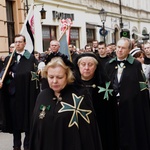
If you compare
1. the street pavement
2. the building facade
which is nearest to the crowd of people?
the street pavement

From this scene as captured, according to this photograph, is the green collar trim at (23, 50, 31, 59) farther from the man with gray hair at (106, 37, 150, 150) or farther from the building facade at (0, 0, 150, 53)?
the building facade at (0, 0, 150, 53)

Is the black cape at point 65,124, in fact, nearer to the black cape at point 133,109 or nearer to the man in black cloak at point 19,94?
the black cape at point 133,109

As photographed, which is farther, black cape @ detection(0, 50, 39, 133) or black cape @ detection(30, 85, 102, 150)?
black cape @ detection(0, 50, 39, 133)

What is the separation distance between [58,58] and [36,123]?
64 cm

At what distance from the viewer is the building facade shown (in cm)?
1777

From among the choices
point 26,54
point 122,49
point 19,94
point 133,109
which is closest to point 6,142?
point 19,94

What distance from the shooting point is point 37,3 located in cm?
2089

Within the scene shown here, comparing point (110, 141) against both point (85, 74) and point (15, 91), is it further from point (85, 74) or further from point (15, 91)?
point (15, 91)

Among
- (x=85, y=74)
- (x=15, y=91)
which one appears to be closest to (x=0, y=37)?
(x=15, y=91)

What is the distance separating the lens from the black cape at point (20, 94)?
7.62m

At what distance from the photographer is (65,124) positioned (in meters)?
3.93

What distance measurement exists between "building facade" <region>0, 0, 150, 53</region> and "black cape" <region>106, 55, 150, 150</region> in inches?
384

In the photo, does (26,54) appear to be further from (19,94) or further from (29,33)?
(29,33)

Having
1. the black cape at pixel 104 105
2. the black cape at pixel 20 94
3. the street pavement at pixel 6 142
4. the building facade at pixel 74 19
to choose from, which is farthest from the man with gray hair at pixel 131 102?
the building facade at pixel 74 19
